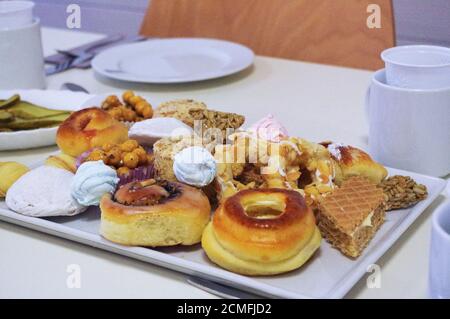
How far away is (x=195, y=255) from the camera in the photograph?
74 centimetres

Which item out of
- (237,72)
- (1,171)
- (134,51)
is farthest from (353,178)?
(134,51)

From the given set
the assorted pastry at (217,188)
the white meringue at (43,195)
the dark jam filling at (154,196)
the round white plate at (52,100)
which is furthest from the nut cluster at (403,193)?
the round white plate at (52,100)

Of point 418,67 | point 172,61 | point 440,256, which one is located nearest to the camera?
point 440,256

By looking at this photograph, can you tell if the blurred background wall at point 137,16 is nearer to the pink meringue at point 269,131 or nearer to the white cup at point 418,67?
the white cup at point 418,67

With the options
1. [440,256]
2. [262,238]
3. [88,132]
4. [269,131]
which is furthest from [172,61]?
[440,256]

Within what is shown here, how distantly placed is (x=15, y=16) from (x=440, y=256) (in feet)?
3.29

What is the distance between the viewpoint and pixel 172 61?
4.89ft

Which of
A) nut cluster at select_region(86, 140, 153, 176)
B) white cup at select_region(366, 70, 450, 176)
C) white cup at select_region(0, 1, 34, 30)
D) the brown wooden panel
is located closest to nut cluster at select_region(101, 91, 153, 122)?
nut cluster at select_region(86, 140, 153, 176)

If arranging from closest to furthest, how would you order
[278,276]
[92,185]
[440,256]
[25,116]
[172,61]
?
[440,256] < [278,276] < [92,185] < [25,116] < [172,61]

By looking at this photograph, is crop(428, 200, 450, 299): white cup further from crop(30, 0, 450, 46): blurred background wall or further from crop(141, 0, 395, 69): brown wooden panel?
crop(30, 0, 450, 46): blurred background wall

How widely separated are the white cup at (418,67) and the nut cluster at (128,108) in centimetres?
42

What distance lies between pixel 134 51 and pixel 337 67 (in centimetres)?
47

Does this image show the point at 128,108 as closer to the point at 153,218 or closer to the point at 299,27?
the point at 153,218
